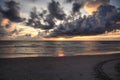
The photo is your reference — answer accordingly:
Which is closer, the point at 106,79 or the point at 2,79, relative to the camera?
the point at 106,79

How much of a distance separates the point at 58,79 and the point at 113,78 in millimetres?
3653

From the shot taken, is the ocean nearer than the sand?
No

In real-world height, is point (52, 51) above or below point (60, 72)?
below

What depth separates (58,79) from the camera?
55.7 ft

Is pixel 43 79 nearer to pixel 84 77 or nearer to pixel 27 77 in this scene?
pixel 27 77

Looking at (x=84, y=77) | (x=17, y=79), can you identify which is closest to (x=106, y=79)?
(x=84, y=77)

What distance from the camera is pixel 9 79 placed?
17391 millimetres

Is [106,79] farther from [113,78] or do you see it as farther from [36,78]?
[36,78]

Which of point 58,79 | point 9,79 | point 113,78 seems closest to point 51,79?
point 58,79

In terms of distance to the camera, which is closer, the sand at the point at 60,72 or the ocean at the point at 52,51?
the sand at the point at 60,72

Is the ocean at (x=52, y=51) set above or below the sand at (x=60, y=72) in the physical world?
below

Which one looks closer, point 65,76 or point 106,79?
point 106,79

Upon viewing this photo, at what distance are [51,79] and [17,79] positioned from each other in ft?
7.66

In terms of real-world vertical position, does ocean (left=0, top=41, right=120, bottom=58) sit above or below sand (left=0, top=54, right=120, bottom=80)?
below
